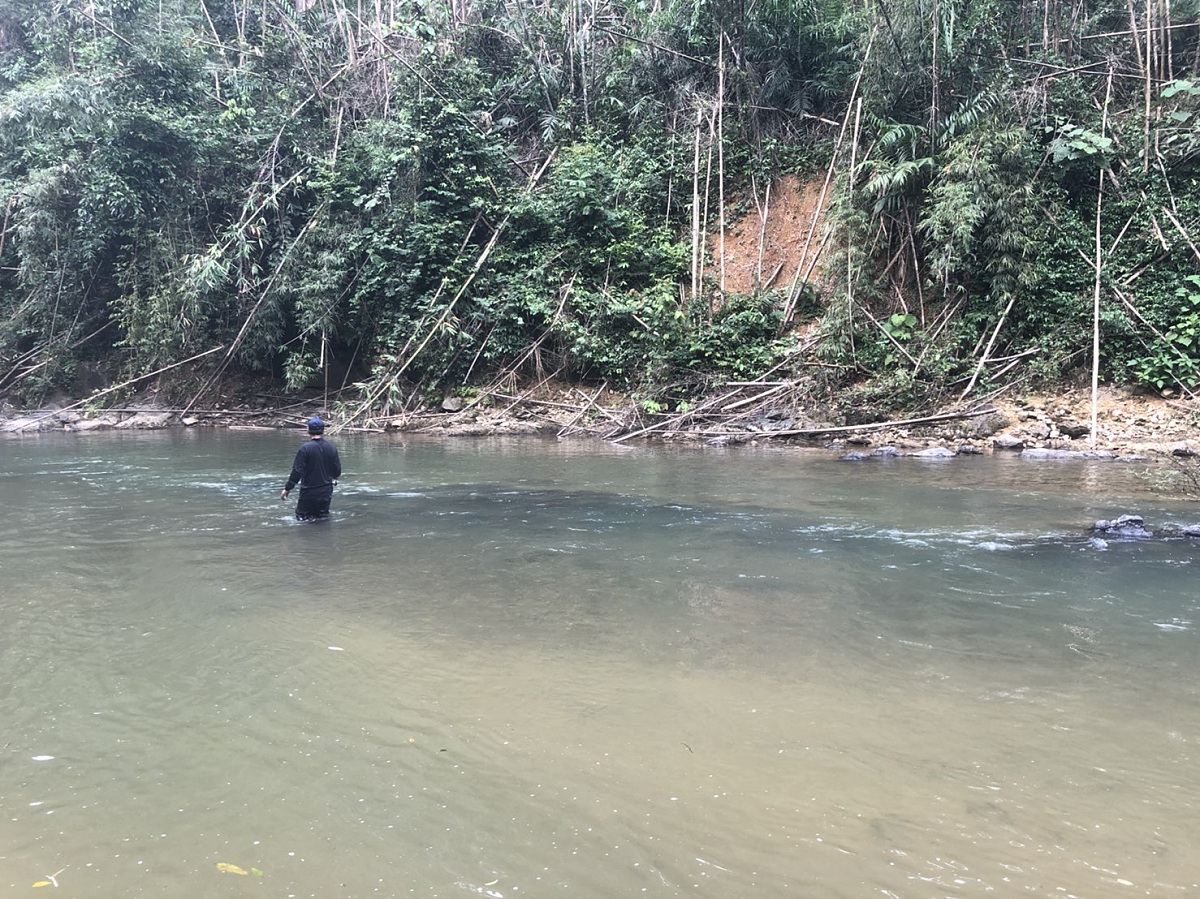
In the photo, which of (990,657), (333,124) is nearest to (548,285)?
(333,124)

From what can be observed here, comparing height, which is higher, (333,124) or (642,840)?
(333,124)

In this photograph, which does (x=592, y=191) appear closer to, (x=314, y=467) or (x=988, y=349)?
(x=988, y=349)

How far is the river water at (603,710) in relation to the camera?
8.97ft

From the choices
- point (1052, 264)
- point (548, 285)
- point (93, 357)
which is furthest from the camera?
point (93, 357)

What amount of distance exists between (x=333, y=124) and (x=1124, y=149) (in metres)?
19.0

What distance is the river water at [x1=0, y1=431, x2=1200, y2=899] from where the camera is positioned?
8.97 ft

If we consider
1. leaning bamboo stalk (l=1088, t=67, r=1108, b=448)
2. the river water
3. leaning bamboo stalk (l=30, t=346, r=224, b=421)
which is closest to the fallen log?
leaning bamboo stalk (l=1088, t=67, r=1108, b=448)

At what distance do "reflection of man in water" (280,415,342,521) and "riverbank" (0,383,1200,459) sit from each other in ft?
26.7

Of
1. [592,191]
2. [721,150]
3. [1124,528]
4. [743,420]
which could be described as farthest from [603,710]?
[721,150]

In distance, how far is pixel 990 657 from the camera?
460 centimetres

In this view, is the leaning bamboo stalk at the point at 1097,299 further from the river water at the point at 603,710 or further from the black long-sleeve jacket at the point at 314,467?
the black long-sleeve jacket at the point at 314,467

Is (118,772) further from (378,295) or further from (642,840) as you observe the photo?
(378,295)

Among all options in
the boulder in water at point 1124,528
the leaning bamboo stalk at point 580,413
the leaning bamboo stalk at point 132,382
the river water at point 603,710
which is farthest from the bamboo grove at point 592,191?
the river water at point 603,710

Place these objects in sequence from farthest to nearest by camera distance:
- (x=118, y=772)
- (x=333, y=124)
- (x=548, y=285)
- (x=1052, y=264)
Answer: (x=333, y=124), (x=548, y=285), (x=1052, y=264), (x=118, y=772)
